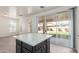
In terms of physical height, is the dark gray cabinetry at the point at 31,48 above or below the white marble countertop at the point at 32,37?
below

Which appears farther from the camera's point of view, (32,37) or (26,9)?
(32,37)

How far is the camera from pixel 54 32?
1012 millimetres

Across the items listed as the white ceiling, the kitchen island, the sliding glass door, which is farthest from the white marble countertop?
the white ceiling

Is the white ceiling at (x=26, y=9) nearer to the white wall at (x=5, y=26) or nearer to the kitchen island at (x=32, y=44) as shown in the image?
the white wall at (x=5, y=26)

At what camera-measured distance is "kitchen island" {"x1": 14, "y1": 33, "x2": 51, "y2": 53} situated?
934 mm

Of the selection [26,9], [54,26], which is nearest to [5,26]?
[26,9]

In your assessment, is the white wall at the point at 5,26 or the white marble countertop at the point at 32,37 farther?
the white marble countertop at the point at 32,37

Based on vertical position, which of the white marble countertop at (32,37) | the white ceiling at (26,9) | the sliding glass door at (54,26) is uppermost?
the white ceiling at (26,9)

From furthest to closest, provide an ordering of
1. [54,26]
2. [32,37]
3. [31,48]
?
[32,37] → [54,26] → [31,48]

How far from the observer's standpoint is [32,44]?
948mm

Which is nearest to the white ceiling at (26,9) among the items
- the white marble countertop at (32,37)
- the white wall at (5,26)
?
the white wall at (5,26)

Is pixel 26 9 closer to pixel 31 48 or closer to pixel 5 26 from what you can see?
pixel 5 26

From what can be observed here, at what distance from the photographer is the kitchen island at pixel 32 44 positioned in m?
0.93
